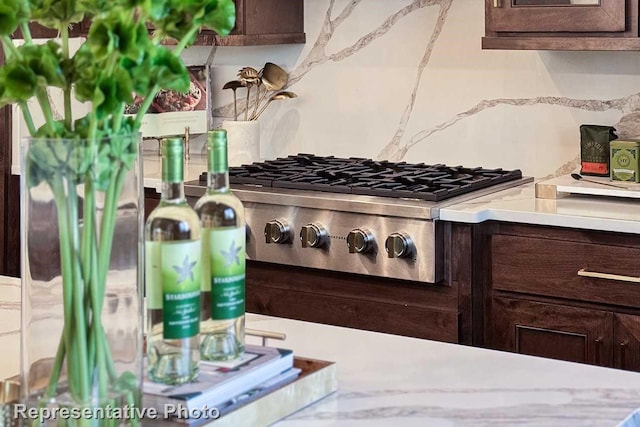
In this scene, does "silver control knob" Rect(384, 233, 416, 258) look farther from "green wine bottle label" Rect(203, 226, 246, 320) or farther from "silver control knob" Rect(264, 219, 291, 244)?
"green wine bottle label" Rect(203, 226, 246, 320)

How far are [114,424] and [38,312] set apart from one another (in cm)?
15

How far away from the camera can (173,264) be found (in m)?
1.27

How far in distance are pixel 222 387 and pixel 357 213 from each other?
171 cm

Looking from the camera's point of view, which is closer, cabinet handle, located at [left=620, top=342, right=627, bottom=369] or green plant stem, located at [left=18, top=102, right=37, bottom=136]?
green plant stem, located at [left=18, top=102, right=37, bottom=136]

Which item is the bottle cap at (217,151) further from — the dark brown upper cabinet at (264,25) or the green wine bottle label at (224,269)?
the dark brown upper cabinet at (264,25)

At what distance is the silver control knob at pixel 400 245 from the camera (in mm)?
2904

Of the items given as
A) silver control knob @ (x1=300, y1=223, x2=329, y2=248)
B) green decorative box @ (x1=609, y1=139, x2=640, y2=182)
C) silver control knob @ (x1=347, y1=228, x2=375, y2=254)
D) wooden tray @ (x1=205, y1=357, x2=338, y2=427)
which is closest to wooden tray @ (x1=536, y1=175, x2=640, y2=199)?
green decorative box @ (x1=609, y1=139, x2=640, y2=182)

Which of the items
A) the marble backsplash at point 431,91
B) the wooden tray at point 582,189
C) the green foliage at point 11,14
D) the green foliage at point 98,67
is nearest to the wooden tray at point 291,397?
the green foliage at point 98,67

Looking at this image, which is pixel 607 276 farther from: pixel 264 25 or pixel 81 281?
pixel 81 281

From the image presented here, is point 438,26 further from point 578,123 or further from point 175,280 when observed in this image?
point 175,280

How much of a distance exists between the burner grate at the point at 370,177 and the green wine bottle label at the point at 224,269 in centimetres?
165

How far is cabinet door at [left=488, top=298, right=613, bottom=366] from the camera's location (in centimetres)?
281

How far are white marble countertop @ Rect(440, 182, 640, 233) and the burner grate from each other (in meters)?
0.11

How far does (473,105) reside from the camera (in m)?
3.50
